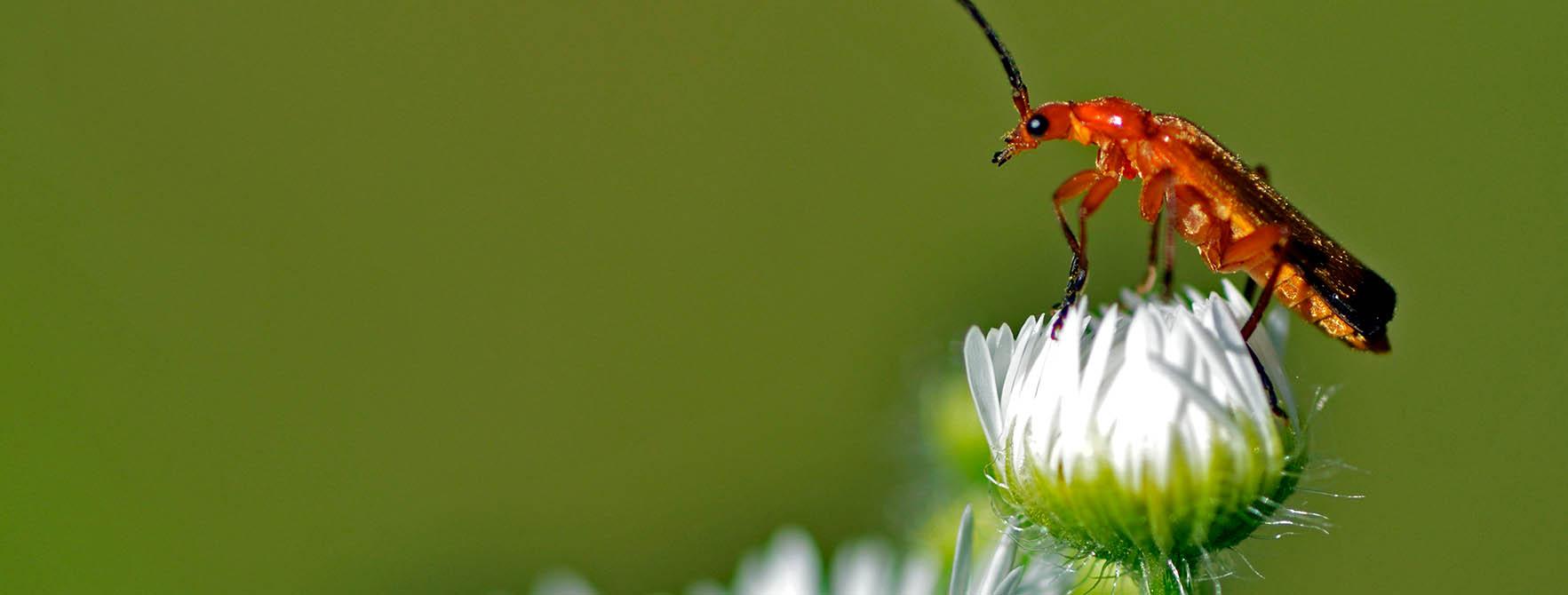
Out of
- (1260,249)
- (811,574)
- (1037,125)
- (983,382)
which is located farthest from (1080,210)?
(811,574)

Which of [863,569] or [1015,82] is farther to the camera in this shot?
[1015,82]

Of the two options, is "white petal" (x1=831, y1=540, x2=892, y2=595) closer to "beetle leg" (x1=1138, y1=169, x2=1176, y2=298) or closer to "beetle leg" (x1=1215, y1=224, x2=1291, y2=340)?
"beetle leg" (x1=1138, y1=169, x2=1176, y2=298)

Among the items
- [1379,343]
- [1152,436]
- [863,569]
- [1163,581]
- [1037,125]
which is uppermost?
[1037,125]

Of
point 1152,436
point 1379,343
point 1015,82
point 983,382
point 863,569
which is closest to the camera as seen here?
point 1152,436

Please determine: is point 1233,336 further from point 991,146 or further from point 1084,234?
point 991,146

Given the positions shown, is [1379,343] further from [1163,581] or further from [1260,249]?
[1163,581]

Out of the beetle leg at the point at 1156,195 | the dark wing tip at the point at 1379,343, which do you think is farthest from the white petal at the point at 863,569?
the dark wing tip at the point at 1379,343

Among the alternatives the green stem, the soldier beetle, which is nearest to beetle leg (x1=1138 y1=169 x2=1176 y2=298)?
the soldier beetle

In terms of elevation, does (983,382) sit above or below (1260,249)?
below

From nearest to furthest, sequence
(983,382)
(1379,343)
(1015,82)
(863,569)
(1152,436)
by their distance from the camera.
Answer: (1152,436) → (983,382) → (1379,343) → (863,569) → (1015,82)
